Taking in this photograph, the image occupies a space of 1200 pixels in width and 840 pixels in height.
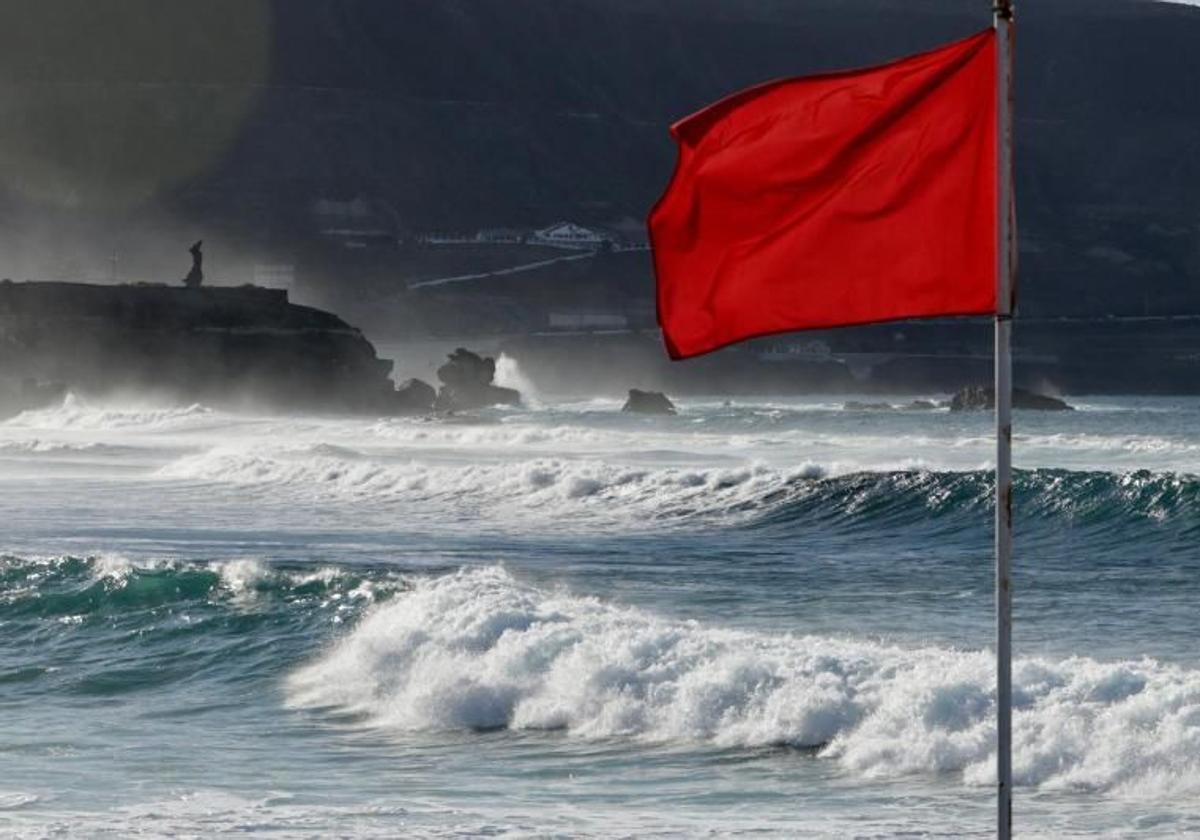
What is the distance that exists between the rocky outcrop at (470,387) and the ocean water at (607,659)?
A: 61471mm

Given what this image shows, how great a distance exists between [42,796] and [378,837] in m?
2.29

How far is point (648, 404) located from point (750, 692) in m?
81.2

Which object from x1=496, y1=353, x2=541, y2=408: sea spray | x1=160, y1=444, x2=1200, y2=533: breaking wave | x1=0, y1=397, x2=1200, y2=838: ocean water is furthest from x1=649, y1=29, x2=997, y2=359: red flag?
x1=496, y1=353, x2=541, y2=408: sea spray

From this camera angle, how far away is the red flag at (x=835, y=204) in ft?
34.1

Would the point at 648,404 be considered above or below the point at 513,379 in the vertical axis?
below

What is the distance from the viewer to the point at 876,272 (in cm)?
1052

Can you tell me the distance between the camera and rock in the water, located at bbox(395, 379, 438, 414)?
10238cm

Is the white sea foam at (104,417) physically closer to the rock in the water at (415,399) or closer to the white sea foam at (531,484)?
the rock in the water at (415,399)

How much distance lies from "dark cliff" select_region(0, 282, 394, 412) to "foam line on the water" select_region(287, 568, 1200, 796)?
80065mm

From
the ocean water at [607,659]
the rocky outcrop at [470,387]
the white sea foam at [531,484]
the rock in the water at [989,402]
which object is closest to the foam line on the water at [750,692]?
the ocean water at [607,659]

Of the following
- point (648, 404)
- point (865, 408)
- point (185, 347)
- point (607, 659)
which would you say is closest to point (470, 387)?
point (648, 404)

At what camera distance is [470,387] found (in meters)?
108

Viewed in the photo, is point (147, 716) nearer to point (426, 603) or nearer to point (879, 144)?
point (426, 603)

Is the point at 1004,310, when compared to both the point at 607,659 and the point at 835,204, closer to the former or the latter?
the point at 835,204
